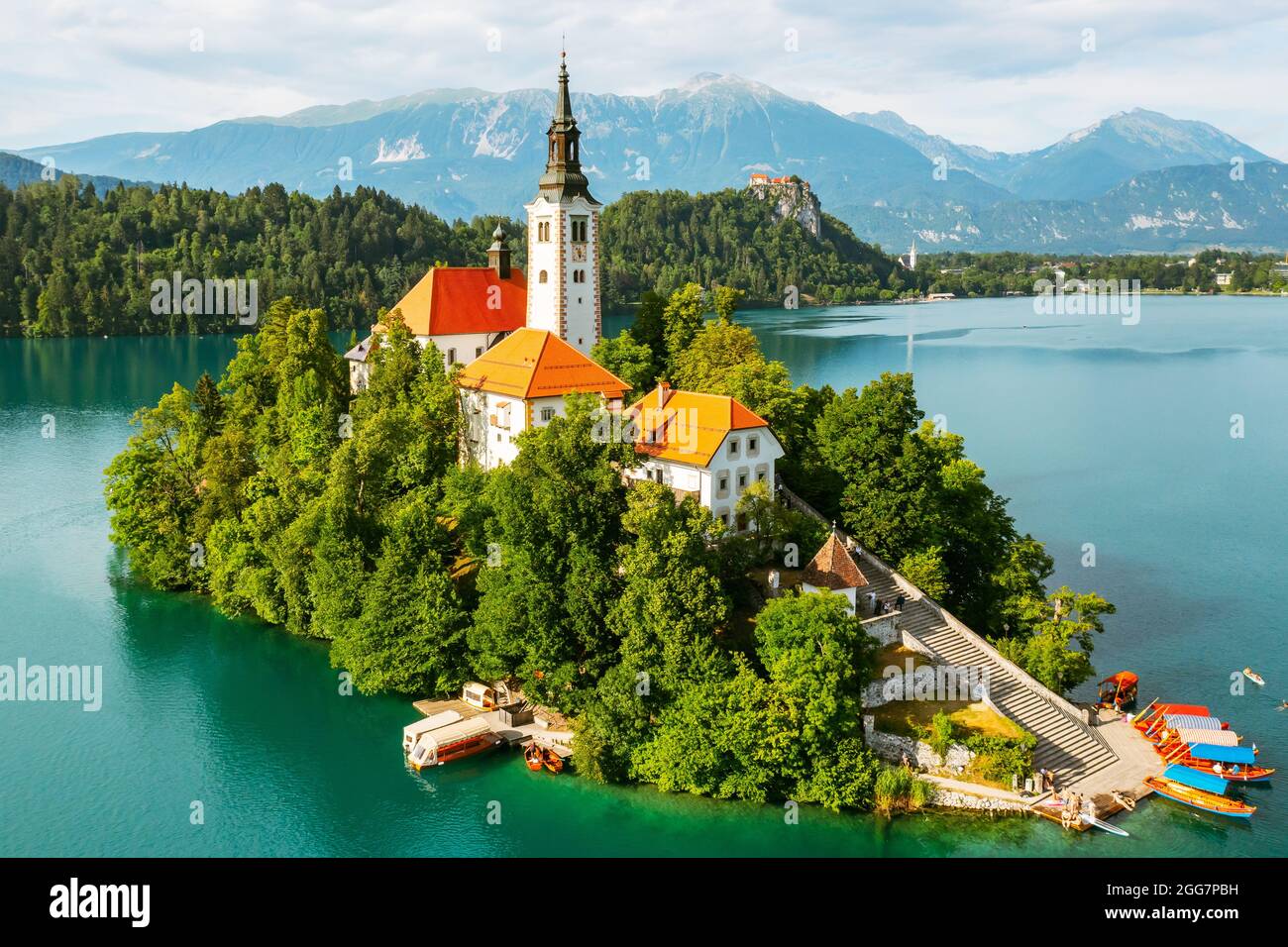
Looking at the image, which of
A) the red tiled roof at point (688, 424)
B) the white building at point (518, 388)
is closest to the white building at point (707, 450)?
the red tiled roof at point (688, 424)

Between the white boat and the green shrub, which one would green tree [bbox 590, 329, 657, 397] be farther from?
the green shrub

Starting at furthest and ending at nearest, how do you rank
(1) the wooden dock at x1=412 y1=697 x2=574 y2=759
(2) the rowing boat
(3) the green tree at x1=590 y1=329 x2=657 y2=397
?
(3) the green tree at x1=590 y1=329 x2=657 y2=397, (1) the wooden dock at x1=412 y1=697 x2=574 y2=759, (2) the rowing boat

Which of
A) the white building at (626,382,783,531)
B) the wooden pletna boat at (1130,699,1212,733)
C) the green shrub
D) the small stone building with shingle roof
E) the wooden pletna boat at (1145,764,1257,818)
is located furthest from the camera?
the white building at (626,382,783,531)

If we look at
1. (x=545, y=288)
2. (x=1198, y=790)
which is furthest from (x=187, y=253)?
(x=1198, y=790)

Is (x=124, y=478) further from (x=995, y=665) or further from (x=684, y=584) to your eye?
(x=995, y=665)

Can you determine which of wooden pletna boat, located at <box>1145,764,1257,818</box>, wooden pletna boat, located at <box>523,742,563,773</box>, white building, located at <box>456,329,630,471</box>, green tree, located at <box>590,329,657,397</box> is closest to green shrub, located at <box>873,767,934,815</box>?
wooden pletna boat, located at <box>1145,764,1257,818</box>

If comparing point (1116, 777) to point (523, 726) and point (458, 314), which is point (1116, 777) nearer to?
point (523, 726)

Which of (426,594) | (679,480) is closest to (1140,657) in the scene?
(679,480)
